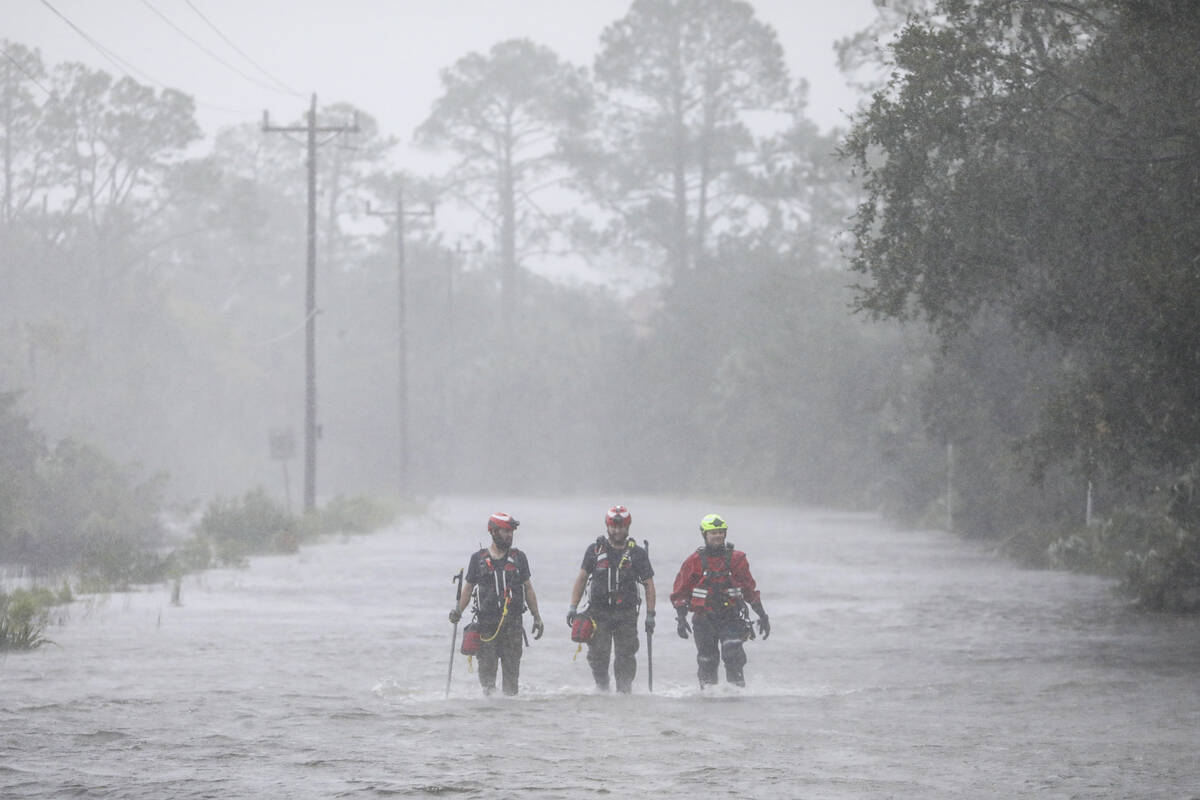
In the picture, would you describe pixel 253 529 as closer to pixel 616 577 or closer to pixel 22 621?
pixel 22 621

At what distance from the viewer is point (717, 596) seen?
15633 millimetres

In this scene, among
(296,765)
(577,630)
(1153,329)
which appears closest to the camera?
(296,765)

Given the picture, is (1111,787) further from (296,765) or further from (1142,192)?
(1142,192)

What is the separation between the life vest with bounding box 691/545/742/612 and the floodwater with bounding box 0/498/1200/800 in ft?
2.71

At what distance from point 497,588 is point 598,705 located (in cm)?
127

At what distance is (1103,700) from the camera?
637 inches

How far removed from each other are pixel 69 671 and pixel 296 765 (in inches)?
230

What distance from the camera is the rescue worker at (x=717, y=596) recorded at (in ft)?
51.2

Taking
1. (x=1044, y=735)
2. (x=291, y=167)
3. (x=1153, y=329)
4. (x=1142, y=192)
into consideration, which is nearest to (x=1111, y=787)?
(x=1044, y=735)

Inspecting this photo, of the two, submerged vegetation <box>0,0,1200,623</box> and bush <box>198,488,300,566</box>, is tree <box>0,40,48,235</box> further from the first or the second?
bush <box>198,488,300,566</box>

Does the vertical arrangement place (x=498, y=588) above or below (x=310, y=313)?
below

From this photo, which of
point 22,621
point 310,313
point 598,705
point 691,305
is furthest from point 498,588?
point 691,305

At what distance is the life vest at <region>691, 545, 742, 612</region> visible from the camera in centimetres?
1562

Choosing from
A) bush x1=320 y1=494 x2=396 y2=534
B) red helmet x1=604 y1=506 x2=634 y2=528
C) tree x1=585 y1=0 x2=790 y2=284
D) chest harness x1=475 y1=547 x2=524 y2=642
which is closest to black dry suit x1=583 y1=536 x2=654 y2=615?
red helmet x1=604 y1=506 x2=634 y2=528
